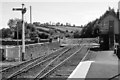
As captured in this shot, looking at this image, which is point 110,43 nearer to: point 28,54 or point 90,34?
point 28,54

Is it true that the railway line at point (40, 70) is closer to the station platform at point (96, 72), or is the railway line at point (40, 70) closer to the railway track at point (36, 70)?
the railway track at point (36, 70)

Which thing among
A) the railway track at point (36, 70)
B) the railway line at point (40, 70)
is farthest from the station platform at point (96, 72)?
the railway track at point (36, 70)

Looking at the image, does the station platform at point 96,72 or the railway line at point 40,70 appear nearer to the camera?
the station platform at point 96,72

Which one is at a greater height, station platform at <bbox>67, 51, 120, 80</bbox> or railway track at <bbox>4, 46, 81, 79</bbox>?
station platform at <bbox>67, 51, 120, 80</bbox>

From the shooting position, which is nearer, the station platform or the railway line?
the station platform

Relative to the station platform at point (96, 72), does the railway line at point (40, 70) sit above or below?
below

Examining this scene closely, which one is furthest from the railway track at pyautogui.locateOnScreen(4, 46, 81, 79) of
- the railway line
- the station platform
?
the station platform

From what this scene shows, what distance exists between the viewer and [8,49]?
21.5 meters

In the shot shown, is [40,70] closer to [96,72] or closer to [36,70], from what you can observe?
[36,70]

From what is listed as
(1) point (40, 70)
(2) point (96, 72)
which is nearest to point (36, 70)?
(1) point (40, 70)

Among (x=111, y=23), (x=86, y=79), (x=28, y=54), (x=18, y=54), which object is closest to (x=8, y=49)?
(x=18, y=54)

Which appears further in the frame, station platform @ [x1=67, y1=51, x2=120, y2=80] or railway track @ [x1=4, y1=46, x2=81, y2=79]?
railway track @ [x1=4, y1=46, x2=81, y2=79]

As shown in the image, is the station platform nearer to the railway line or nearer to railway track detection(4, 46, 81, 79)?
the railway line

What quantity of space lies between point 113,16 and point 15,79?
37945mm
